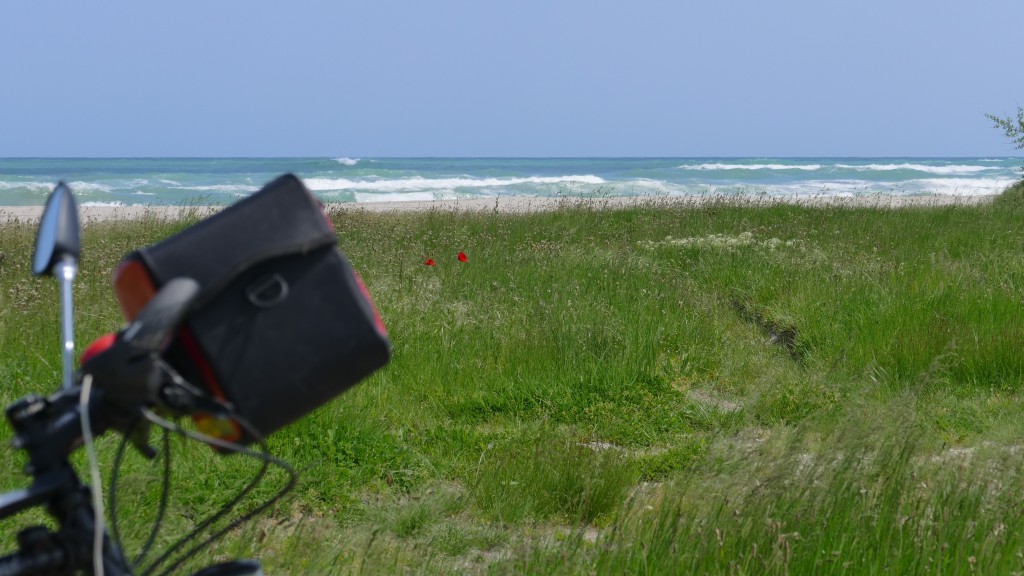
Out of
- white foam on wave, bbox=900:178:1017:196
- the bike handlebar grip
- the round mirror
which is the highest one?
the round mirror

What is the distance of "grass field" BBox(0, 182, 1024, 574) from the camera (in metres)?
2.96

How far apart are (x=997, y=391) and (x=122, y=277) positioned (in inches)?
230

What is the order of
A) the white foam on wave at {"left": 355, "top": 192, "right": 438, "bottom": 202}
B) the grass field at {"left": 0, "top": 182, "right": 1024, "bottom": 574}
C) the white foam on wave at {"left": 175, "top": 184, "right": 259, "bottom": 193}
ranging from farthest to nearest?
the white foam on wave at {"left": 175, "top": 184, "right": 259, "bottom": 193}, the white foam on wave at {"left": 355, "top": 192, "right": 438, "bottom": 202}, the grass field at {"left": 0, "top": 182, "right": 1024, "bottom": 574}

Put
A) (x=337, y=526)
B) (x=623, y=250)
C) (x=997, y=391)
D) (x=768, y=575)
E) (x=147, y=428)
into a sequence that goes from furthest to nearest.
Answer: (x=623, y=250)
(x=997, y=391)
(x=337, y=526)
(x=768, y=575)
(x=147, y=428)

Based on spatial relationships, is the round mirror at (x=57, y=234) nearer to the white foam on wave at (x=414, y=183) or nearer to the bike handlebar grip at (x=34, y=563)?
the bike handlebar grip at (x=34, y=563)

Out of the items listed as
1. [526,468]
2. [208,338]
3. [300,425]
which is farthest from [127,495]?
[208,338]

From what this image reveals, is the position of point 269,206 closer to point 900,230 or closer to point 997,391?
point 997,391

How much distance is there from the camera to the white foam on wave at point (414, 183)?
4644cm

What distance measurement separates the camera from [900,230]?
37.8 ft

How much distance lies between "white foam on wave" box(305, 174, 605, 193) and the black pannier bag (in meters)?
43.6

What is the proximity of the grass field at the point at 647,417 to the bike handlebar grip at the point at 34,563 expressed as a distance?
154 cm

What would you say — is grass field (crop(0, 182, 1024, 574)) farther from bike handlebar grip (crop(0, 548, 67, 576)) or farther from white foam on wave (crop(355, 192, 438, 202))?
white foam on wave (crop(355, 192, 438, 202))

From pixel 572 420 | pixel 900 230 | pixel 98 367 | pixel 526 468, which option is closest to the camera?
pixel 98 367

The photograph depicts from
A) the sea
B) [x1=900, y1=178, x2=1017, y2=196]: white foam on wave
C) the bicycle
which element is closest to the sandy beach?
the sea
